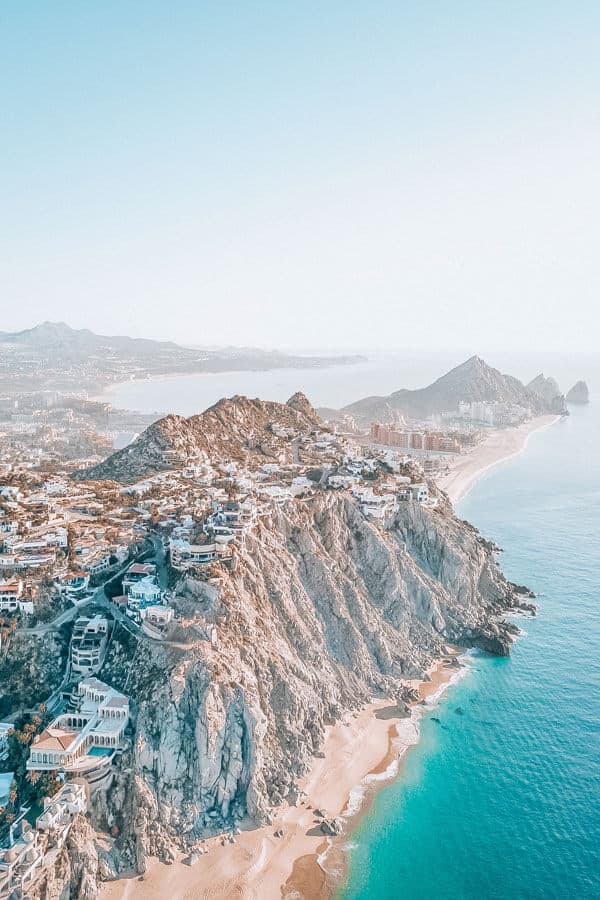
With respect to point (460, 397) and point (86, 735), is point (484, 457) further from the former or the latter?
point (86, 735)

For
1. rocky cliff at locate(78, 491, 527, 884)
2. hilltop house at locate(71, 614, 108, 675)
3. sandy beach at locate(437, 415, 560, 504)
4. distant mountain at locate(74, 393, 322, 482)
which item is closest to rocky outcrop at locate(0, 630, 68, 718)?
hilltop house at locate(71, 614, 108, 675)

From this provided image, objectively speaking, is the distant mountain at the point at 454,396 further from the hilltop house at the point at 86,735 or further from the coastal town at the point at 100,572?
the hilltop house at the point at 86,735

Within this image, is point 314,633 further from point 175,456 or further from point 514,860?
point 175,456

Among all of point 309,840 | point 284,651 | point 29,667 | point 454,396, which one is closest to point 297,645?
point 284,651

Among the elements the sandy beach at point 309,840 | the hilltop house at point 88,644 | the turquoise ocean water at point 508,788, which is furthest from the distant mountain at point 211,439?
the sandy beach at point 309,840

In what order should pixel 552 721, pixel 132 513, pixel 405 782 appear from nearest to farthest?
1. pixel 405 782
2. pixel 552 721
3. pixel 132 513

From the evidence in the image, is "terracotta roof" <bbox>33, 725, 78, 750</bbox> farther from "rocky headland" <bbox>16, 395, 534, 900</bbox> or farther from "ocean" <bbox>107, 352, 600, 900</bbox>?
"ocean" <bbox>107, 352, 600, 900</bbox>

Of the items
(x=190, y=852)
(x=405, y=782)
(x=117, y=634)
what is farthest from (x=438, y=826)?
(x=117, y=634)

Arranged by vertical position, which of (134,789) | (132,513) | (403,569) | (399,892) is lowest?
(399,892)
